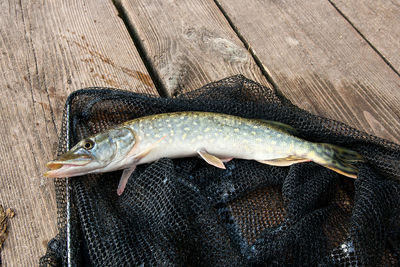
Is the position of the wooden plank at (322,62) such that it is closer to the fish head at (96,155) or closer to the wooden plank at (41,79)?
the wooden plank at (41,79)

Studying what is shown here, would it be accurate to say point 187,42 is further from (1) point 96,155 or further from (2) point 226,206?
(2) point 226,206

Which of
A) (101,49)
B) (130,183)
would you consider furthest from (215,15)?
(130,183)

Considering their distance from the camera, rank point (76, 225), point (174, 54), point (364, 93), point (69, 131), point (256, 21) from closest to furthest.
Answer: point (76, 225)
point (69, 131)
point (364, 93)
point (174, 54)
point (256, 21)

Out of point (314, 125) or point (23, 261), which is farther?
point (314, 125)

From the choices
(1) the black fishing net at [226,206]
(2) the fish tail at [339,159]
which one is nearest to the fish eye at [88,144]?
(1) the black fishing net at [226,206]

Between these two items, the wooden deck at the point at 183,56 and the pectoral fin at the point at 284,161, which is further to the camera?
the wooden deck at the point at 183,56

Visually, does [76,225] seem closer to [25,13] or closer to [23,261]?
[23,261]

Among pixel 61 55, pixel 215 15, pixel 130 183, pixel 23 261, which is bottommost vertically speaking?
pixel 23 261

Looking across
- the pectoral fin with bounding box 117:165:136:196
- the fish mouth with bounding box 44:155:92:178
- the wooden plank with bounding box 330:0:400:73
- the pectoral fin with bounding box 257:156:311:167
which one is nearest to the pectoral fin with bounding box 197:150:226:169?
the pectoral fin with bounding box 257:156:311:167
